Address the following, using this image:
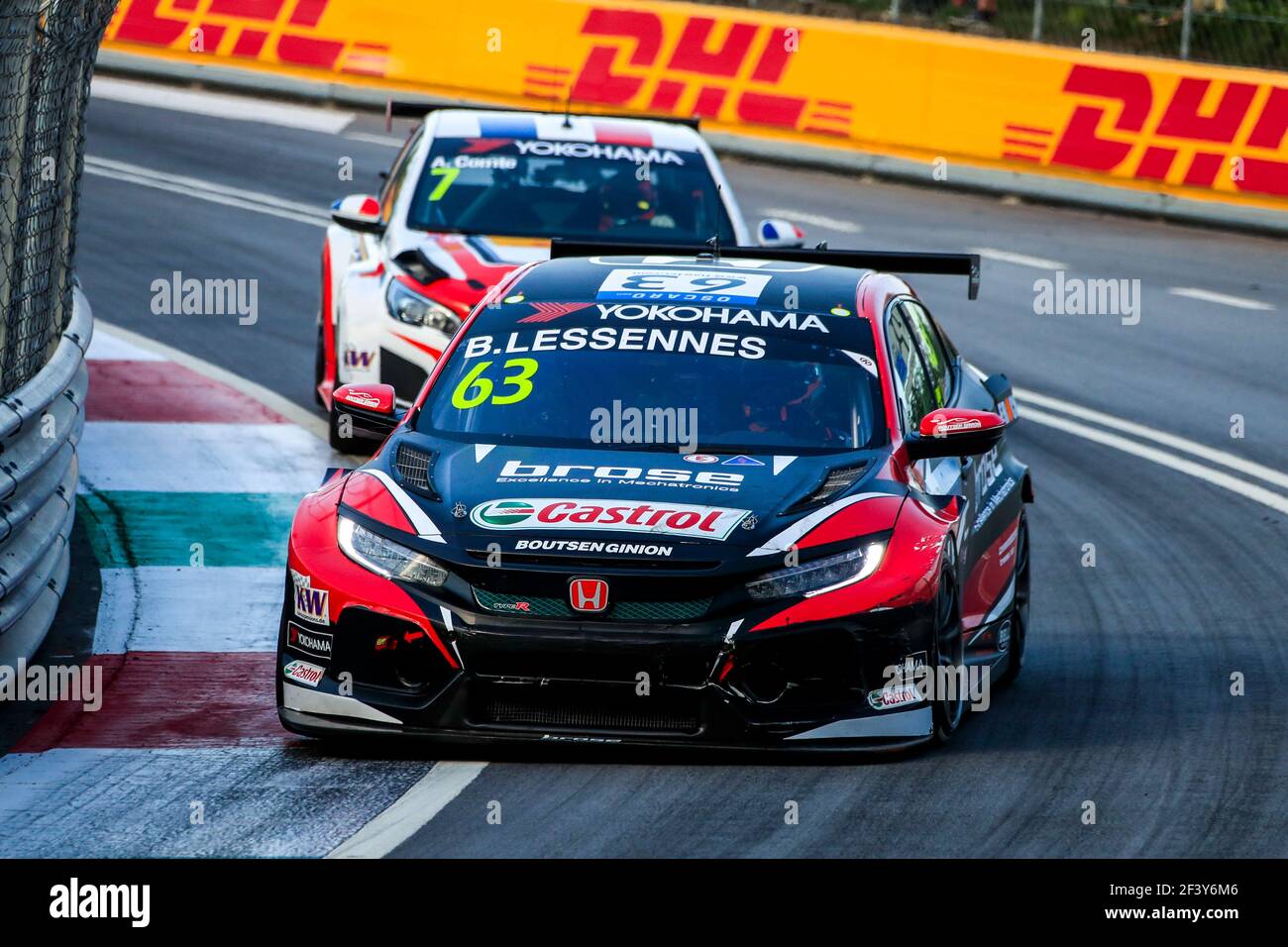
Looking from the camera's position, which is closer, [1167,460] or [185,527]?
[185,527]

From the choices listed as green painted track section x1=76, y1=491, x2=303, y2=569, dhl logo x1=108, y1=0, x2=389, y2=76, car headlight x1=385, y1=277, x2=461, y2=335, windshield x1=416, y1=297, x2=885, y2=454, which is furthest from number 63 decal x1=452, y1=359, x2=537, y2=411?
dhl logo x1=108, y1=0, x2=389, y2=76

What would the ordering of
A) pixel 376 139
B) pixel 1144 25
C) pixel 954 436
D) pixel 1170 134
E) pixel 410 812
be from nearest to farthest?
pixel 410 812 < pixel 954 436 < pixel 1170 134 < pixel 1144 25 < pixel 376 139

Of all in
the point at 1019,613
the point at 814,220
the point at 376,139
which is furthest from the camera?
the point at 376,139

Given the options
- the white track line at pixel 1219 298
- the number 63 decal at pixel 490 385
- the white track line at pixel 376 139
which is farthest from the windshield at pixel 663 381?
the white track line at pixel 376 139

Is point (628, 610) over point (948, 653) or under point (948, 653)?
over

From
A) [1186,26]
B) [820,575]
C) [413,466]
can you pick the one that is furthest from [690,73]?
[820,575]

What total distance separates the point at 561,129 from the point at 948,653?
23.0 feet

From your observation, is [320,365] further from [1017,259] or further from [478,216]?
[1017,259]

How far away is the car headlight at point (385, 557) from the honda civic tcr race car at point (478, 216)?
15.4ft

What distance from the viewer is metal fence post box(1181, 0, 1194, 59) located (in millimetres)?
21938

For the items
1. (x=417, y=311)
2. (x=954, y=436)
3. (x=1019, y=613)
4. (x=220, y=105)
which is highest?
(x=954, y=436)

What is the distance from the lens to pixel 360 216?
518 inches
